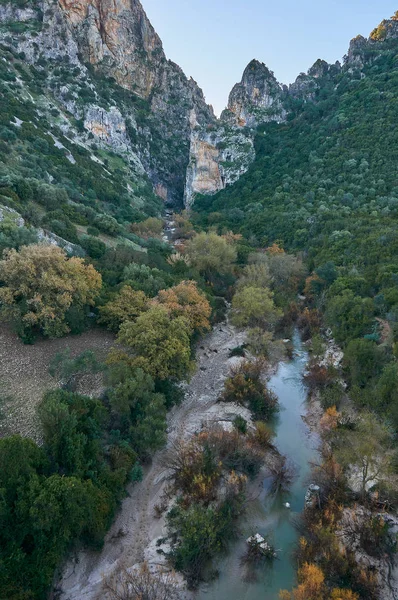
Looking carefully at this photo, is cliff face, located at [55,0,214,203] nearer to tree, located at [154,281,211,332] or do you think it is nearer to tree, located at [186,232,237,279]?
tree, located at [186,232,237,279]

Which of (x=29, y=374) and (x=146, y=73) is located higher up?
(x=146, y=73)

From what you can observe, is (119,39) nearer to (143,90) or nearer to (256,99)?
(143,90)

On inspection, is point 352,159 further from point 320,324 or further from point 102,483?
point 102,483

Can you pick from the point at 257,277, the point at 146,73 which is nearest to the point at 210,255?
the point at 257,277

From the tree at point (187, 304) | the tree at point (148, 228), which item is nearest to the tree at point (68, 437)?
the tree at point (187, 304)

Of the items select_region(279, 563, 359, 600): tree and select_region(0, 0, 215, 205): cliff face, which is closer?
select_region(279, 563, 359, 600): tree

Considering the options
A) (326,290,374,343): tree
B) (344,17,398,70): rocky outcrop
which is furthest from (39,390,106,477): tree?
(344,17,398,70): rocky outcrop

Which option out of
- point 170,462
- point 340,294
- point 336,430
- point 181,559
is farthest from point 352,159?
point 181,559
